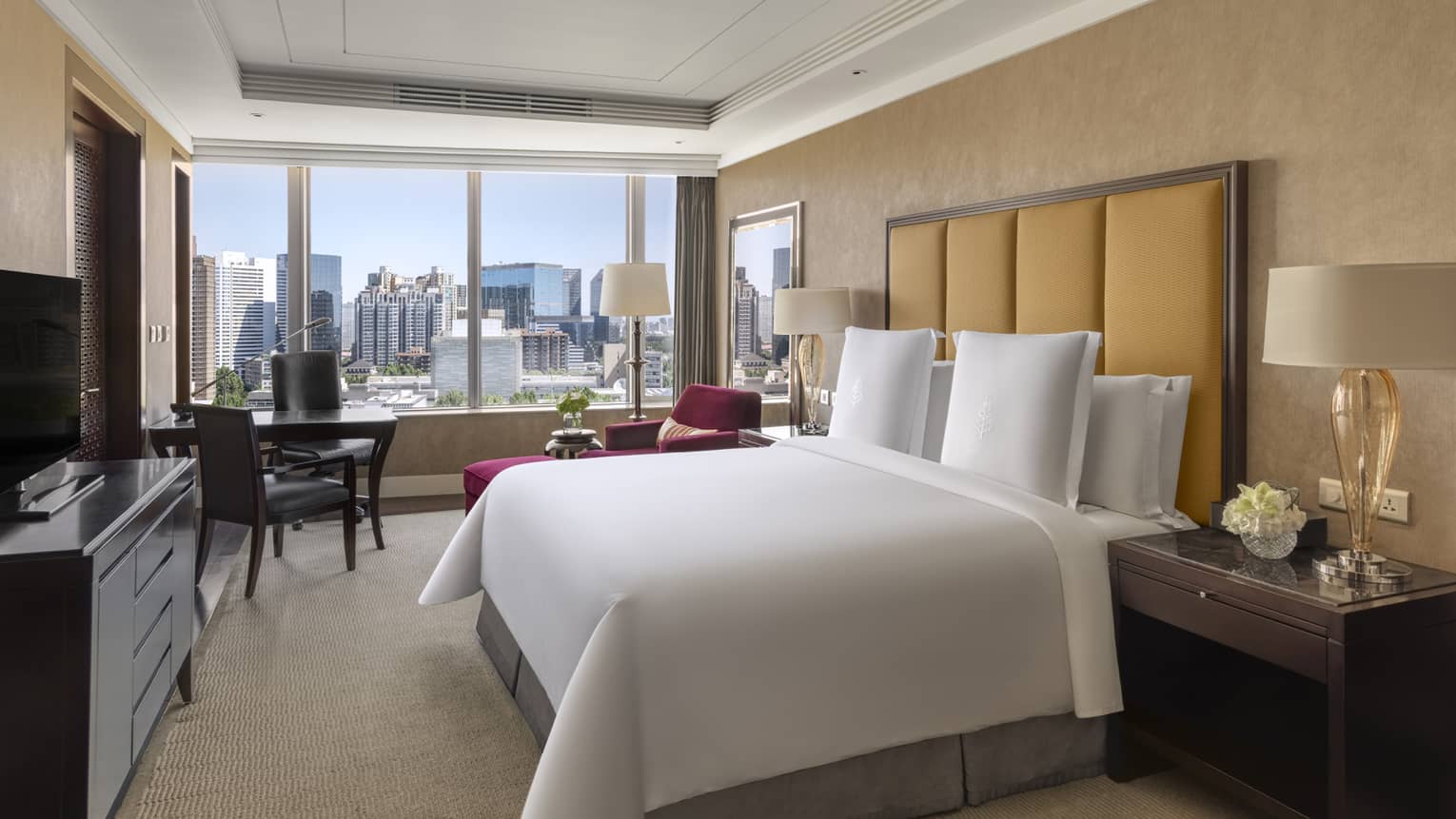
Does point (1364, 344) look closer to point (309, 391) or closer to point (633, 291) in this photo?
point (633, 291)

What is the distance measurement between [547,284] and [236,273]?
2157 mm

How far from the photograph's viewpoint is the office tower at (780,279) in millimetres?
5988

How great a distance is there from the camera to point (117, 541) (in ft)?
6.99

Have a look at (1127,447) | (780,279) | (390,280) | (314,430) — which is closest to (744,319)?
(780,279)

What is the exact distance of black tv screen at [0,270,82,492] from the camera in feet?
7.54

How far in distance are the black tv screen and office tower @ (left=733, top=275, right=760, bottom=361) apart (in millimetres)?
4244

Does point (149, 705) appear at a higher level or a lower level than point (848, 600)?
lower

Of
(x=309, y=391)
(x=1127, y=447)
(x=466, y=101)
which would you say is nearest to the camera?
(x=1127, y=447)

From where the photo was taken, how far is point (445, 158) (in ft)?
21.5

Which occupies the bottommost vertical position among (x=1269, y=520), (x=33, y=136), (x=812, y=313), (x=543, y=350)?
(x=1269, y=520)

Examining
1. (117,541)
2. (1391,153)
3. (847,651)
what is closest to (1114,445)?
(1391,153)

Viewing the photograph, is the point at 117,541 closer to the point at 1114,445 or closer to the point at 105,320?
the point at 1114,445

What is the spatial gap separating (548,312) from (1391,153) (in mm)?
5676

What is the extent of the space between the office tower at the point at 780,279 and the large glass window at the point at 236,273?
11.5 feet
